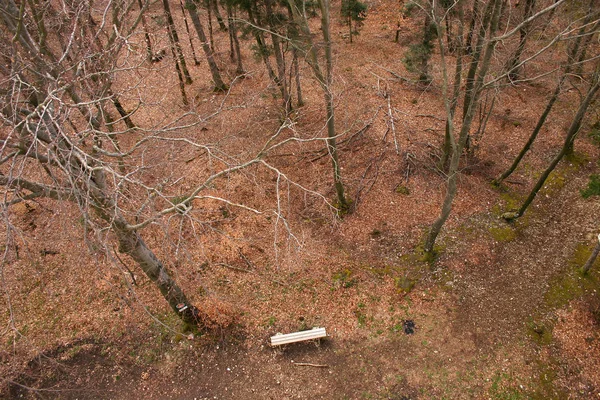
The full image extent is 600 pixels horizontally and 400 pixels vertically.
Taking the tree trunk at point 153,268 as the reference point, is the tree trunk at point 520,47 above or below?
above

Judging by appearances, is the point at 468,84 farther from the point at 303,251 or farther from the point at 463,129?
the point at 303,251

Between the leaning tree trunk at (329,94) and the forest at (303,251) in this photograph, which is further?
the leaning tree trunk at (329,94)

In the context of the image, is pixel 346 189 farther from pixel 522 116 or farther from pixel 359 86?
pixel 522 116

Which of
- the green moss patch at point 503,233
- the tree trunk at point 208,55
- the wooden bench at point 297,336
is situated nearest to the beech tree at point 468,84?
the green moss patch at point 503,233

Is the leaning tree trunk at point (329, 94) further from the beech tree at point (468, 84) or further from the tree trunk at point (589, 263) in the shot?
the tree trunk at point (589, 263)

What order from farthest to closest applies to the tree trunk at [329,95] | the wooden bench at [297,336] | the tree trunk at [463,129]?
the tree trunk at [329,95] → the wooden bench at [297,336] → the tree trunk at [463,129]

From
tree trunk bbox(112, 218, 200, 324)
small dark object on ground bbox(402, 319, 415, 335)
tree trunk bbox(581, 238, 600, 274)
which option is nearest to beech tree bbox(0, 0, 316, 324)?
tree trunk bbox(112, 218, 200, 324)

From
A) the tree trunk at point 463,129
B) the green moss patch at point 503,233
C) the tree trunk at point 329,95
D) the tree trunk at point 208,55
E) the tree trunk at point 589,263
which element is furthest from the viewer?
the tree trunk at point 208,55

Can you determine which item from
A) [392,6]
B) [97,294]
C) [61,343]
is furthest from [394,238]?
[392,6]
